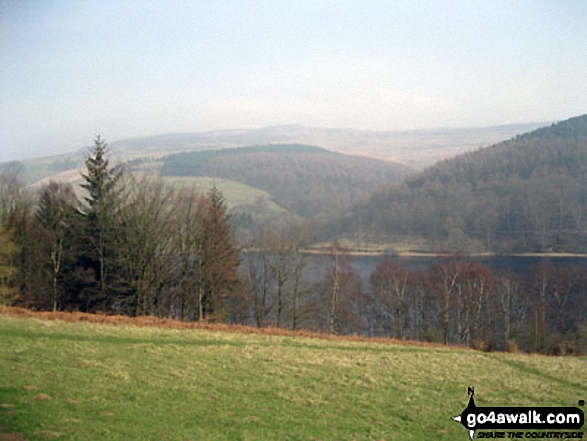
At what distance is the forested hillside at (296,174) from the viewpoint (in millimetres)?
125438

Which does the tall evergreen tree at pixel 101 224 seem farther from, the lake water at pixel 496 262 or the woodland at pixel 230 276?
the lake water at pixel 496 262

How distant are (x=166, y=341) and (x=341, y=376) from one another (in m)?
7.74

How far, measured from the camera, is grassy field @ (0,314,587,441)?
9.78m

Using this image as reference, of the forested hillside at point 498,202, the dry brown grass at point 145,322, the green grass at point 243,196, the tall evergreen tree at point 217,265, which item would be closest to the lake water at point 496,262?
the forested hillside at point 498,202

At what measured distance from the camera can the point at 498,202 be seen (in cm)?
10456

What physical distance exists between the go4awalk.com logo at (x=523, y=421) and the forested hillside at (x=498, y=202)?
7285cm

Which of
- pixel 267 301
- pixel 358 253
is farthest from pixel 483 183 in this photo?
pixel 267 301

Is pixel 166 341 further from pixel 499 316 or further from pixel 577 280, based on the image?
pixel 577 280

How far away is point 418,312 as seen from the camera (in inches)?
2019

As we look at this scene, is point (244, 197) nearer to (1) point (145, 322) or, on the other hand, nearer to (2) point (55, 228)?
(2) point (55, 228)

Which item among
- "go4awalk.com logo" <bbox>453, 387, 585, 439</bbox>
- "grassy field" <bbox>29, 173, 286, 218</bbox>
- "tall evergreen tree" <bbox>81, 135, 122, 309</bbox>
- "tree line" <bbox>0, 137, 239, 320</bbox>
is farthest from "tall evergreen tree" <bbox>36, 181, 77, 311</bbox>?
"grassy field" <bbox>29, 173, 286, 218</bbox>

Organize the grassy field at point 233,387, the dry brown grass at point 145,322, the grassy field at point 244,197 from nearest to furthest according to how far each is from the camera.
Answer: the grassy field at point 233,387, the dry brown grass at point 145,322, the grassy field at point 244,197

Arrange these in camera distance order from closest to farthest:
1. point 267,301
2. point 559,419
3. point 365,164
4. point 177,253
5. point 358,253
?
point 559,419 → point 177,253 → point 267,301 → point 358,253 → point 365,164

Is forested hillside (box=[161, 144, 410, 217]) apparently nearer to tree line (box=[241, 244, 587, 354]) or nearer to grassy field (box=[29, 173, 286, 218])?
grassy field (box=[29, 173, 286, 218])
